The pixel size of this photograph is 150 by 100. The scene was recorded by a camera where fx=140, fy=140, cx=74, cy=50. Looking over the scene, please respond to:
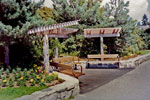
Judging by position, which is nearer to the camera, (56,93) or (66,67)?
(56,93)

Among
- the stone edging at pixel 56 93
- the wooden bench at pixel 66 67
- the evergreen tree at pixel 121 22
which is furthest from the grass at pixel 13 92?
the evergreen tree at pixel 121 22

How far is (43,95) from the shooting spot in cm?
369

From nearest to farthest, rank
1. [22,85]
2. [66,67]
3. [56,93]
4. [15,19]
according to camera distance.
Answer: [56,93]
[22,85]
[66,67]
[15,19]

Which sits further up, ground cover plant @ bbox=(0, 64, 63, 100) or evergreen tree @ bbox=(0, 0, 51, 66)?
evergreen tree @ bbox=(0, 0, 51, 66)

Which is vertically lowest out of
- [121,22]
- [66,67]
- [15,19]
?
[66,67]

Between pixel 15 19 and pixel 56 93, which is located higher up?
pixel 15 19

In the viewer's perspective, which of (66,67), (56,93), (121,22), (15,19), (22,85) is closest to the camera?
(56,93)

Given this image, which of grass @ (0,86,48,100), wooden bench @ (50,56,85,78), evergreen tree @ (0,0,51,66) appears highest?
evergreen tree @ (0,0,51,66)

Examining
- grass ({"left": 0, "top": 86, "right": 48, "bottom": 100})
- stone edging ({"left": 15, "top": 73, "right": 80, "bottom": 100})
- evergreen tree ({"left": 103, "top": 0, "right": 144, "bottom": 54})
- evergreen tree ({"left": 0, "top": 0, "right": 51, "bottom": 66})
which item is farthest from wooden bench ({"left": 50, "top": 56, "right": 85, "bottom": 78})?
evergreen tree ({"left": 103, "top": 0, "right": 144, "bottom": 54})

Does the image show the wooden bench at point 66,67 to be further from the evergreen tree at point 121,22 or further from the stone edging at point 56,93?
the evergreen tree at point 121,22

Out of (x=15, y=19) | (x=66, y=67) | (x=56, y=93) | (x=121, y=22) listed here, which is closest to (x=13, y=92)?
(x=56, y=93)

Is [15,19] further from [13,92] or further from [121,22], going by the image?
[121,22]

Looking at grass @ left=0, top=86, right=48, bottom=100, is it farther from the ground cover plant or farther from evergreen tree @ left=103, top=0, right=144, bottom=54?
evergreen tree @ left=103, top=0, right=144, bottom=54

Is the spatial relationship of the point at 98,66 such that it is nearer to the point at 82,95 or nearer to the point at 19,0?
the point at 82,95
